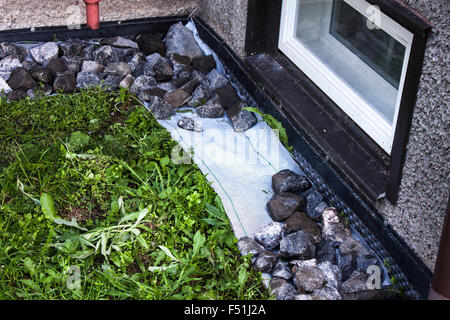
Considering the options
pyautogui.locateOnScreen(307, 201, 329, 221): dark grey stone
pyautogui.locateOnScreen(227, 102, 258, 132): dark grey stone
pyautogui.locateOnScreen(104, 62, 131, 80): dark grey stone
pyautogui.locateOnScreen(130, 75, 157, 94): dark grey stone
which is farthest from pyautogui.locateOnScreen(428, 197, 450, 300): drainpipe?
pyautogui.locateOnScreen(104, 62, 131, 80): dark grey stone

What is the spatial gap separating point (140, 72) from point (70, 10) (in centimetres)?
76

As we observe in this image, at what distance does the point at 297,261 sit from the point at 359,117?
0.83 m

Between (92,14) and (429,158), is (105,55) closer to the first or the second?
(92,14)

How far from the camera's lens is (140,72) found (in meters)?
4.13

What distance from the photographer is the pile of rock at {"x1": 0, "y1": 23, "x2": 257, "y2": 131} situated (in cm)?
381

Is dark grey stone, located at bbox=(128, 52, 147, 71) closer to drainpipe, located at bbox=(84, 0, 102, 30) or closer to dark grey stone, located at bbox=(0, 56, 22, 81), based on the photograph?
drainpipe, located at bbox=(84, 0, 102, 30)

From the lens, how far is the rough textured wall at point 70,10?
4.20m

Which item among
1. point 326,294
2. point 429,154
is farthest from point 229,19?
point 326,294

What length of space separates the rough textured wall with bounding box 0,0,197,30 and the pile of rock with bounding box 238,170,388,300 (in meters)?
2.00

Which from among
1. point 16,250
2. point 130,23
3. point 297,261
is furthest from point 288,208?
point 130,23

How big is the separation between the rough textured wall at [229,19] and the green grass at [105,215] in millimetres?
818

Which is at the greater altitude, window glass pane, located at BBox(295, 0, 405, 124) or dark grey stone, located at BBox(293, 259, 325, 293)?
window glass pane, located at BBox(295, 0, 405, 124)

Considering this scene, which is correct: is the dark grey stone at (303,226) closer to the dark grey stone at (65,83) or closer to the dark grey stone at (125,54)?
the dark grey stone at (65,83)
